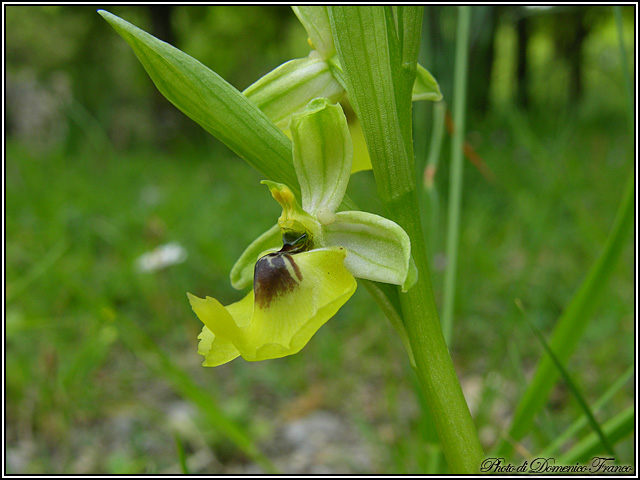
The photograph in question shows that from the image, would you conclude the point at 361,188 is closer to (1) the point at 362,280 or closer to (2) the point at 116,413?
(2) the point at 116,413

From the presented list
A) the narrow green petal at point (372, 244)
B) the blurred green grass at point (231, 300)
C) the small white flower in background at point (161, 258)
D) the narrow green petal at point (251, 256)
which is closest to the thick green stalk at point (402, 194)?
the narrow green petal at point (372, 244)

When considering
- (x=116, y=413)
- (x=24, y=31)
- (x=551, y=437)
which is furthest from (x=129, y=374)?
(x=24, y=31)

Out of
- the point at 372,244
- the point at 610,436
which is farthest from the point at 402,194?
the point at 610,436

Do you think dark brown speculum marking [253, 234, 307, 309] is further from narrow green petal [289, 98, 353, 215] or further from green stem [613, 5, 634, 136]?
green stem [613, 5, 634, 136]

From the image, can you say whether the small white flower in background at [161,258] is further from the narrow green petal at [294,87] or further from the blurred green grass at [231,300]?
the narrow green petal at [294,87]

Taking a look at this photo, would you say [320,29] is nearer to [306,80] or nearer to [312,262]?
[306,80]
